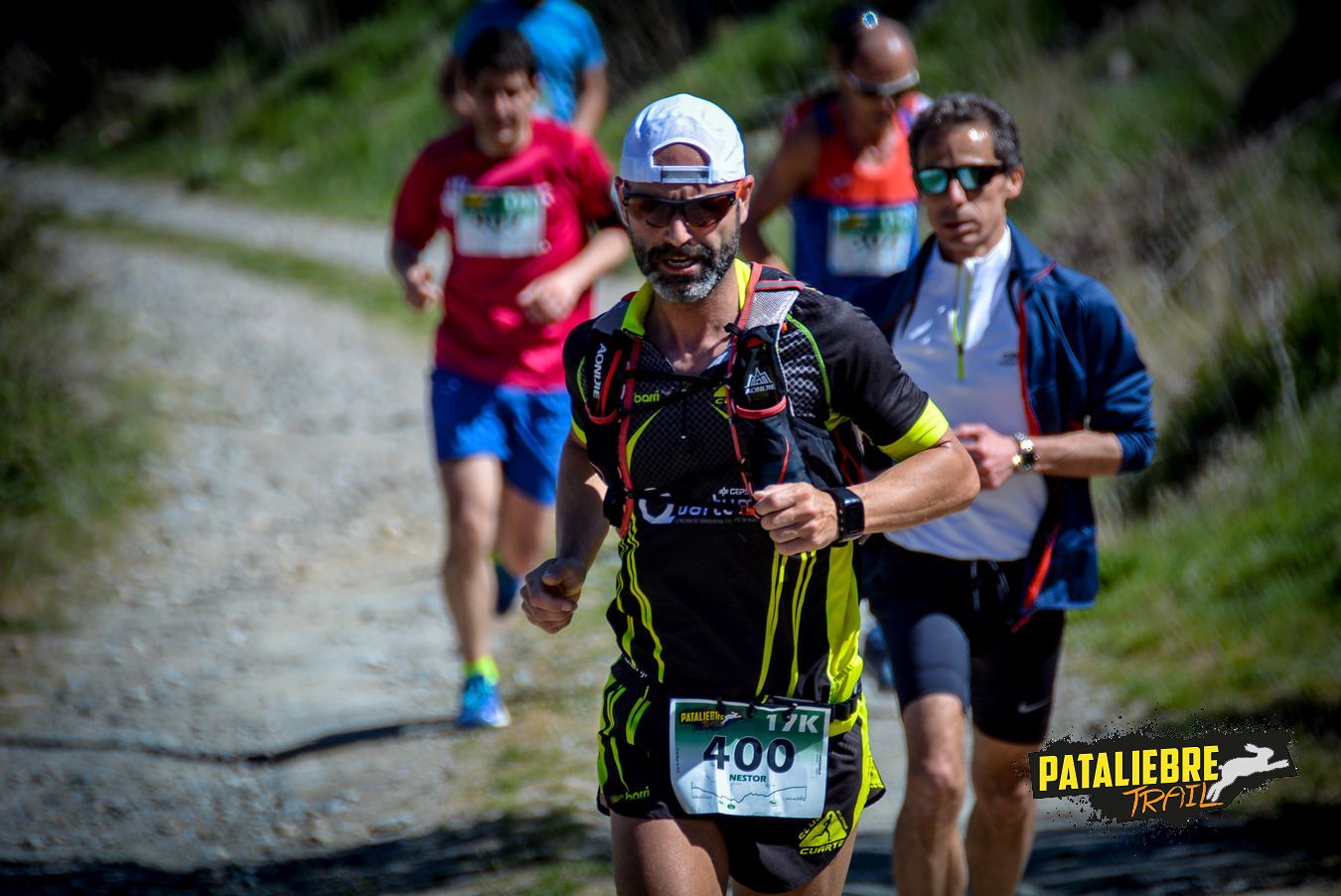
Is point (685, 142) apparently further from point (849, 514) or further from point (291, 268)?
point (291, 268)

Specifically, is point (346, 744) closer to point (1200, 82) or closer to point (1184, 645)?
point (1184, 645)

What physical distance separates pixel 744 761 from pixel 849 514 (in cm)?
52

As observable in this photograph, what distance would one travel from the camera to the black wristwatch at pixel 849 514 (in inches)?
110

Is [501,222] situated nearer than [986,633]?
No

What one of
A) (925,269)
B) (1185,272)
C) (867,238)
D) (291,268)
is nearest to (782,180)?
(867,238)

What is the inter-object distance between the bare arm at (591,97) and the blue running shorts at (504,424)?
1979 millimetres

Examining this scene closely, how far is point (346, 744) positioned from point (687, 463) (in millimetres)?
3234

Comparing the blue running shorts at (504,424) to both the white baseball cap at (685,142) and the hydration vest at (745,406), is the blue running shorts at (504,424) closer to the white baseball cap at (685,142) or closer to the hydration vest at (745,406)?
the hydration vest at (745,406)

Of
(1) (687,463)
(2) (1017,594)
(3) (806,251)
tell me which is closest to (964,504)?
(1) (687,463)

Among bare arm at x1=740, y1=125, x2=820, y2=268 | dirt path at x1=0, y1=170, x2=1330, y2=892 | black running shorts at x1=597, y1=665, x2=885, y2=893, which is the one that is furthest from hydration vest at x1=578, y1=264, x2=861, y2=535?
bare arm at x1=740, y1=125, x2=820, y2=268

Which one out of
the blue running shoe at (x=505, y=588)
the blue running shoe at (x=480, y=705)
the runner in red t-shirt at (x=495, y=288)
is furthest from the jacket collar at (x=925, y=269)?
the blue running shoe at (x=505, y=588)

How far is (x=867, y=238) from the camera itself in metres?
5.34

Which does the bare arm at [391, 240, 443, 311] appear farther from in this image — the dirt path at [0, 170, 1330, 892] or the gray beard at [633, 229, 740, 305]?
the gray beard at [633, 229, 740, 305]

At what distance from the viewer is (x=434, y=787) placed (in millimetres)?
5293
